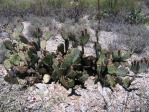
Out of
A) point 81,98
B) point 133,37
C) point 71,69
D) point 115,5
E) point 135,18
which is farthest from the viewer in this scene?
point 115,5

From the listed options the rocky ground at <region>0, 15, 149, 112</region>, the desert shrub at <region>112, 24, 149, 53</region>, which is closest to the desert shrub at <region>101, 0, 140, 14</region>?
the desert shrub at <region>112, 24, 149, 53</region>

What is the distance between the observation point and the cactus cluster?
18.9 ft

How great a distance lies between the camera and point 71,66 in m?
5.81

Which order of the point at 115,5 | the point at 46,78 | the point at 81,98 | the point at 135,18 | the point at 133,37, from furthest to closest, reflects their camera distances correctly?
the point at 115,5 < the point at 135,18 < the point at 133,37 < the point at 46,78 < the point at 81,98

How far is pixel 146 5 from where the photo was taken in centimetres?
1402

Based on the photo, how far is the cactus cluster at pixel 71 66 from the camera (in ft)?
18.9

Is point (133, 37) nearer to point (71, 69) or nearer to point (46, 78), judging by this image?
point (71, 69)

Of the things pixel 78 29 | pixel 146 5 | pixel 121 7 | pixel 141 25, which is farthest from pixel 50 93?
pixel 146 5

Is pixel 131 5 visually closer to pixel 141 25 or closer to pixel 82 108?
pixel 141 25

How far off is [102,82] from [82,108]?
696mm

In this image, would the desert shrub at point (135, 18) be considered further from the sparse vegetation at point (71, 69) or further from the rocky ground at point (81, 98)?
the rocky ground at point (81, 98)

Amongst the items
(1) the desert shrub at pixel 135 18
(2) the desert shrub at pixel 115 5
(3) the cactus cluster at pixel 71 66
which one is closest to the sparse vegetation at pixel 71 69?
(3) the cactus cluster at pixel 71 66

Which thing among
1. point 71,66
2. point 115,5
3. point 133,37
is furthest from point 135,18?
point 71,66

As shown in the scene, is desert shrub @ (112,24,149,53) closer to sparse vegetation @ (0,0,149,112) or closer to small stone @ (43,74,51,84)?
sparse vegetation @ (0,0,149,112)
